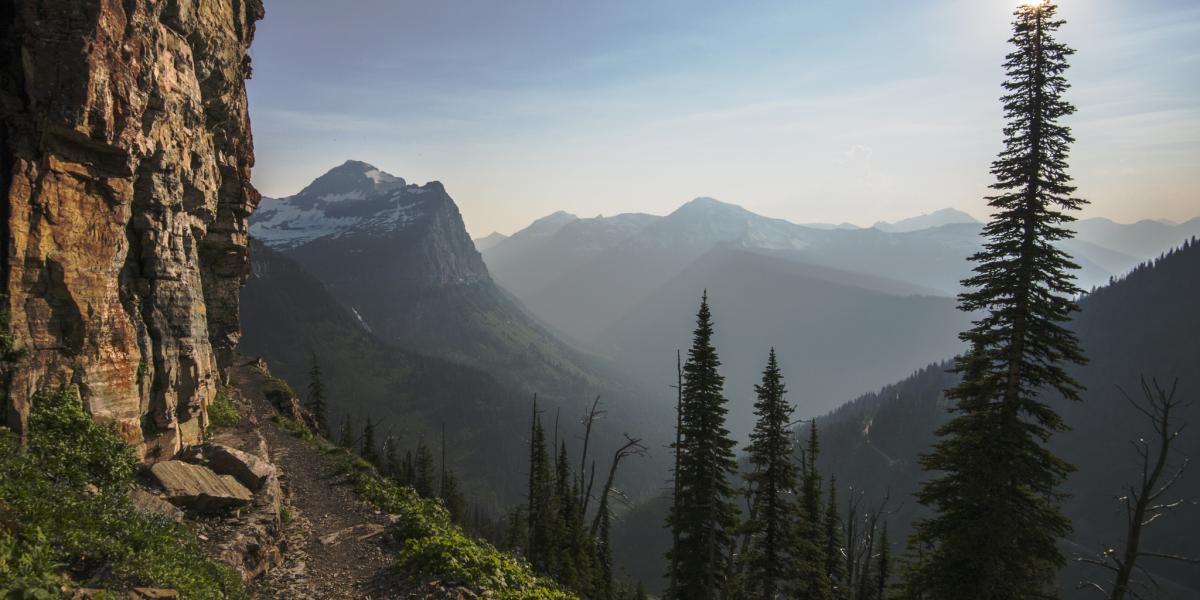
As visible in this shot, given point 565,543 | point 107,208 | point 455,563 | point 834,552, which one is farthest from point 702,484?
→ point 107,208

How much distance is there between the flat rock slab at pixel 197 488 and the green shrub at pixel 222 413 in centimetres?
952

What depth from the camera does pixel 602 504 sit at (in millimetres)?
34188

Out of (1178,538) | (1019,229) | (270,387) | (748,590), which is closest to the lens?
(1019,229)

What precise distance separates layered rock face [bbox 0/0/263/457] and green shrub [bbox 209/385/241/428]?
349 centimetres

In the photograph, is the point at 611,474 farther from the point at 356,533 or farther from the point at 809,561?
the point at 356,533

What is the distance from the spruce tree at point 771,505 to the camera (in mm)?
27906

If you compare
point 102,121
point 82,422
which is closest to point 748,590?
point 82,422

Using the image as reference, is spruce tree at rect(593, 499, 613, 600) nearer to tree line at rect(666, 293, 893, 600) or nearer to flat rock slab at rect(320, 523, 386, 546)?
tree line at rect(666, 293, 893, 600)

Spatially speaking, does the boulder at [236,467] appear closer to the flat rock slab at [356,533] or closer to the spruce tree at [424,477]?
the flat rock slab at [356,533]

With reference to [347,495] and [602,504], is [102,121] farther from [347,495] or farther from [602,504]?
[602,504]

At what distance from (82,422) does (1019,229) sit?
27.5m

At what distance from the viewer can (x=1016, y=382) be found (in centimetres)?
1688

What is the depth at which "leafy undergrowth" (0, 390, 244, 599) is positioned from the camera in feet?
30.4

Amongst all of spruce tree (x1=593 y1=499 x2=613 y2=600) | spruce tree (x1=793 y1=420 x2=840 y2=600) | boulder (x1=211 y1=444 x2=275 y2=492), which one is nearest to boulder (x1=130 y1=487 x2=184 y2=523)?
boulder (x1=211 y1=444 x2=275 y2=492)
